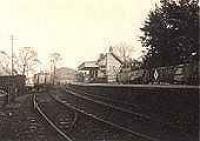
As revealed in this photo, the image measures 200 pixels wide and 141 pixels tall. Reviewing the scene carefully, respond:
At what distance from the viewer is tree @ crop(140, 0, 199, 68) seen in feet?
101

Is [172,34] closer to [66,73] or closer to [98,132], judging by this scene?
[98,132]

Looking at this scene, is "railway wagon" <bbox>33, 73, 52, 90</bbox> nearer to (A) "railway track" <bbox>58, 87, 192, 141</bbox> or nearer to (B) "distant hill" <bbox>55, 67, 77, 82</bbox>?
(A) "railway track" <bbox>58, 87, 192, 141</bbox>

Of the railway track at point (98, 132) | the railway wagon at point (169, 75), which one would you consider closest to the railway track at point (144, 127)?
the railway track at point (98, 132)

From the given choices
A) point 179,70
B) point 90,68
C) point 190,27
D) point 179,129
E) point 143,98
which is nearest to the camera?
point 179,129

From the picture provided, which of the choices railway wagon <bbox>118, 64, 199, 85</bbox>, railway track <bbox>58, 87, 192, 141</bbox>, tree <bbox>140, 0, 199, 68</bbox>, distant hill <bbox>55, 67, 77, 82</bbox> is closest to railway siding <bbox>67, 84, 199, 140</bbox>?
railway track <bbox>58, 87, 192, 141</bbox>

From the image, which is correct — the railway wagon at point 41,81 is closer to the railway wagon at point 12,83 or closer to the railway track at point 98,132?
the railway wagon at point 12,83

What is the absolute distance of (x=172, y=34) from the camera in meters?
32.4

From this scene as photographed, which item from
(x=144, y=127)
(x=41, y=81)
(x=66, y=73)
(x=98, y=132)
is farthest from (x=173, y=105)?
(x=66, y=73)

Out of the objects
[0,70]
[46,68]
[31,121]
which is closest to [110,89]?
[31,121]

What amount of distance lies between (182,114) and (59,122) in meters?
5.39

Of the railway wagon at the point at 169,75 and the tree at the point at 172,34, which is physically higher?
the tree at the point at 172,34

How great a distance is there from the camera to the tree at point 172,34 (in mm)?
30906

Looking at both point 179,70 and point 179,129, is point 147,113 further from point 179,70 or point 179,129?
point 179,70

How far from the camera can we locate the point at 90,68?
99562mm
